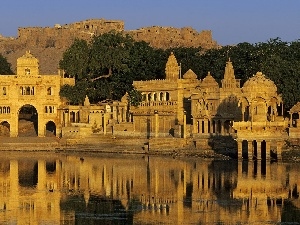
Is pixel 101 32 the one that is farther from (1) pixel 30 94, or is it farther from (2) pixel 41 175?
(2) pixel 41 175

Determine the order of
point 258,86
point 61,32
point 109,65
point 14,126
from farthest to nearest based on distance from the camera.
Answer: point 61,32, point 109,65, point 14,126, point 258,86

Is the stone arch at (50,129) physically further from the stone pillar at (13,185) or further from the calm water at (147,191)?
the stone pillar at (13,185)

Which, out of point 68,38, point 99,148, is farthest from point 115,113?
point 68,38

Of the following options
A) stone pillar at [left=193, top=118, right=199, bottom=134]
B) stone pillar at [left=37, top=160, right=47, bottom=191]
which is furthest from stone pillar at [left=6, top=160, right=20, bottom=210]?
stone pillar at [left=193, top=118, right=199, bottom=134]

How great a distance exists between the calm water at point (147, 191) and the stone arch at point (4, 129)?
750 inches

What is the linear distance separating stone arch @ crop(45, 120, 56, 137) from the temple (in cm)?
18

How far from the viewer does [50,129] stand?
101812 mm

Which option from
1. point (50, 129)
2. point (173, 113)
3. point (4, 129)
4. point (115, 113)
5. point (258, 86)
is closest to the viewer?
point (258, 86)

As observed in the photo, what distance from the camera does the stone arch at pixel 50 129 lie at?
98.1m

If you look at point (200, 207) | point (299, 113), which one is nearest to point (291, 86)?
point (299, 113)

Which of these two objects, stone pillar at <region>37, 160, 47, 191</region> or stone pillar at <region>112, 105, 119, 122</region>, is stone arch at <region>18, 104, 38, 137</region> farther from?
stone pillar at <region>37, 160, 47, 191</region>

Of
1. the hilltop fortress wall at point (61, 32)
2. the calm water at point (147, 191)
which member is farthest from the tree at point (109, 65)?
the hilltop fortress wall at point (61, 32)

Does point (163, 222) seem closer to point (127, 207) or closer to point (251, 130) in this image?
point (127, 207)

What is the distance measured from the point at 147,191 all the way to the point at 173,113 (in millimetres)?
29724
